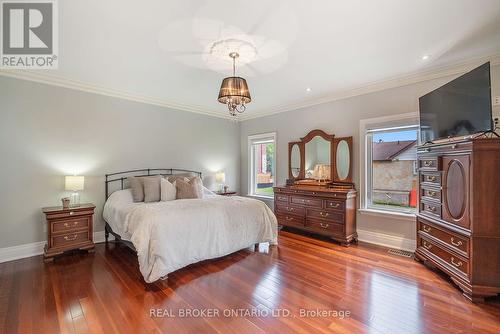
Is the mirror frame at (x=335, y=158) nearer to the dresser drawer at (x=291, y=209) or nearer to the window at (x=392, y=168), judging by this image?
the window at (x=392, y=168)

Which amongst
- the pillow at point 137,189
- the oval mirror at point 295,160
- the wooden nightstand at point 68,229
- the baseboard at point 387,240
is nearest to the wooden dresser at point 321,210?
the baseboard at point 387,240

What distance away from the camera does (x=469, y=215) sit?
2.26 meters

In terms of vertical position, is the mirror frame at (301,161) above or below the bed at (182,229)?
above

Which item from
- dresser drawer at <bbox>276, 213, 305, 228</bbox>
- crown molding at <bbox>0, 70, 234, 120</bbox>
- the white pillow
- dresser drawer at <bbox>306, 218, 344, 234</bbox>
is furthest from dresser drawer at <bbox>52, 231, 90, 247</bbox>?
dresser drawer at <bbox>306, 218, 344, 234</bbox>

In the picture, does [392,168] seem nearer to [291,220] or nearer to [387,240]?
[387,240]

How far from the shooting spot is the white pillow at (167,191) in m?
3.76

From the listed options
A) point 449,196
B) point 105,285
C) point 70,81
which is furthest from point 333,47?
point 70,81

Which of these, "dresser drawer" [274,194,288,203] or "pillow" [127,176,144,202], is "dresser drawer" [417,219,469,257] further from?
"pillow" [127,176,144,202]

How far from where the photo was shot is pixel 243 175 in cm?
595

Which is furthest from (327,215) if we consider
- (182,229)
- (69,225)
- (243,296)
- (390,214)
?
(69,225)

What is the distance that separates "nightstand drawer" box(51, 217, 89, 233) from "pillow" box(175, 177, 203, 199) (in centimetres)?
135

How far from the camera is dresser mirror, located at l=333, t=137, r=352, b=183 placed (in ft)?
13.2

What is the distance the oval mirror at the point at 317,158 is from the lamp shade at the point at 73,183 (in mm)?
3816

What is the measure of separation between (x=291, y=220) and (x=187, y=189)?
1992 mm
